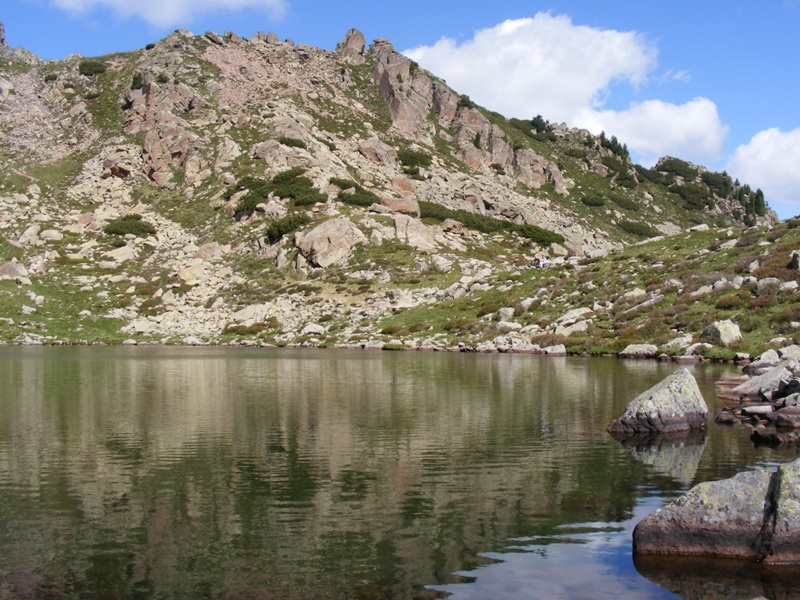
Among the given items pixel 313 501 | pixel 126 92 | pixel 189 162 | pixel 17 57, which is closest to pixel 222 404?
pixel 313 501

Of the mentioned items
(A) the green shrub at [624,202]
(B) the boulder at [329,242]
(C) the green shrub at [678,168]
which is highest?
(C) the green shrub at [678,168]

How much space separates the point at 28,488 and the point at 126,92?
4970 inches

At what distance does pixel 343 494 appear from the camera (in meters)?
14.9

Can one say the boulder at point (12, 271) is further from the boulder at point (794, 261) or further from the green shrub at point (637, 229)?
the green shrub at point (637, 229)

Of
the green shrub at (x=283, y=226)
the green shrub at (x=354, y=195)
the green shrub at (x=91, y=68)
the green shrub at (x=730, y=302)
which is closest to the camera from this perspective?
the green shrub at (x=730, y=302)

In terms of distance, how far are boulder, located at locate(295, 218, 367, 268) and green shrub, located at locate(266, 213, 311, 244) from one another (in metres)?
2.23

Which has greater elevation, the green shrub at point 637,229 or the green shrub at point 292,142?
the green shrub at point 292,142

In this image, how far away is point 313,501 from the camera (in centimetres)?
1434

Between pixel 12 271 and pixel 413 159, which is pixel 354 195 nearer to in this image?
pixel 413 159

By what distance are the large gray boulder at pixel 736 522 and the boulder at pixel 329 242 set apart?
75.5 metres

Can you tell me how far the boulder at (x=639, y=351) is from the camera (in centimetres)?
4817

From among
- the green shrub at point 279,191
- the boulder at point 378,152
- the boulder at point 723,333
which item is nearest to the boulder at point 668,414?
the boulder at point 723,333

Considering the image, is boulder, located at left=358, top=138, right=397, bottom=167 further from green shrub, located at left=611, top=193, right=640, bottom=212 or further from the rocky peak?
green shrub, located at left=611, top=193, right=640, bottom=212

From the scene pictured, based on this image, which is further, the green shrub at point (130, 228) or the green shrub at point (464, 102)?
the green shrub at point (464, 102)
